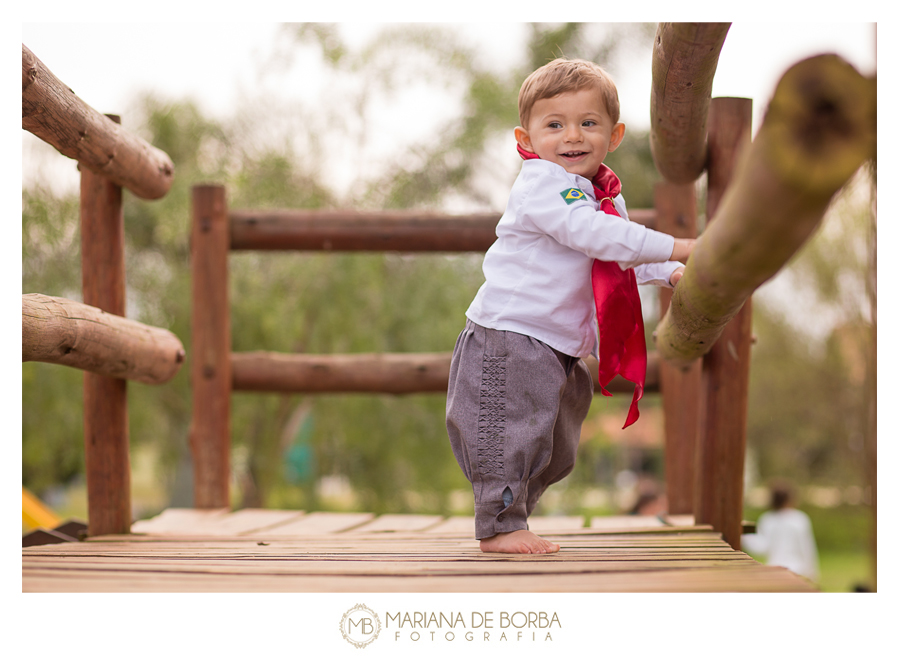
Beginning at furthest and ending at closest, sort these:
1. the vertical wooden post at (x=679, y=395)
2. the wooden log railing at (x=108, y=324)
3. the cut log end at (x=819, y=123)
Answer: the vertical wooden post at (x=679, y=395) → the wooden log railing at (x=108, y=324) → the cut log end at (x=819, y=123)

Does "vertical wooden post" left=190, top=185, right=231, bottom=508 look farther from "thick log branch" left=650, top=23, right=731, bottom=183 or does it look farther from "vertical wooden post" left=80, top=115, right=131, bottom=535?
"thick log branch" left=650, top=23, right=731, bottom=183

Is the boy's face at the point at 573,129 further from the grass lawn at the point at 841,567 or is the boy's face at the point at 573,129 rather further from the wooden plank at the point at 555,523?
the grass lawn at the point at 841,567

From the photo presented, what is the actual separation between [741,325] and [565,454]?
2.36ft

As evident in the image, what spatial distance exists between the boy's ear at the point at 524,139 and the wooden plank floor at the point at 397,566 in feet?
2.57

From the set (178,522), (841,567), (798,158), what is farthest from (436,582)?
(841,567)

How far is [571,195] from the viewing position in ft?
4.77

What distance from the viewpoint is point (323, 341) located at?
498 cm

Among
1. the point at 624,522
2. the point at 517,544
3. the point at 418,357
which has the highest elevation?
the point at 418,357

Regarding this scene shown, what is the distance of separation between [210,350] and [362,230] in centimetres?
67

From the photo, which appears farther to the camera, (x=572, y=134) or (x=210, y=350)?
(x=210, y=350)

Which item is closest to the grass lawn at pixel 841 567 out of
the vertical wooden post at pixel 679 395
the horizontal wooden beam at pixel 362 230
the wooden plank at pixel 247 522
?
the vertical wooden post at pixel 679 395

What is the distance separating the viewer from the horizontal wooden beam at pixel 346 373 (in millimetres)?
2770

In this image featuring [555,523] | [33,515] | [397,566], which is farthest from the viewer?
[33,515]
